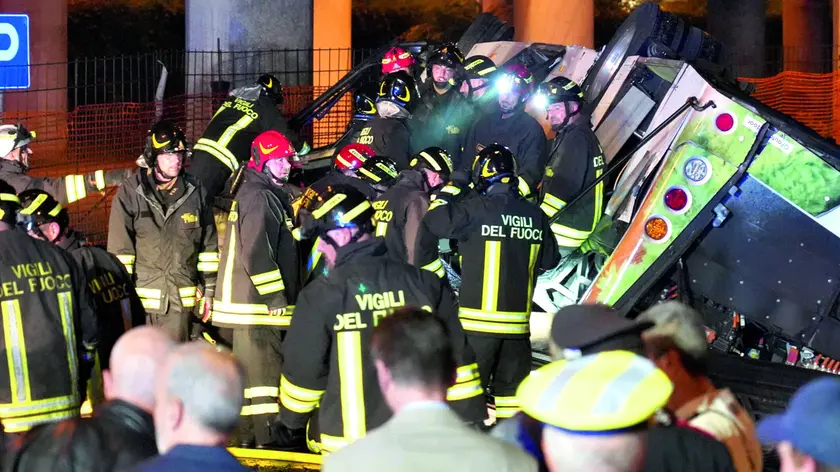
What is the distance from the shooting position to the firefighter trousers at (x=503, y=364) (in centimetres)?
758

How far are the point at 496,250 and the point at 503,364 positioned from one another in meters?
0.69

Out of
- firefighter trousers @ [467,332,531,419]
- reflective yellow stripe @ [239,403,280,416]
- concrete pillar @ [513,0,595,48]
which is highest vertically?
concrete pillar @ [513,0,595,48]

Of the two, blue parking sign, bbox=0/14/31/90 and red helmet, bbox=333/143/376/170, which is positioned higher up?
blue parking sign, bbox=0/14/31/90

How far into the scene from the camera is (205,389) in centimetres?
325

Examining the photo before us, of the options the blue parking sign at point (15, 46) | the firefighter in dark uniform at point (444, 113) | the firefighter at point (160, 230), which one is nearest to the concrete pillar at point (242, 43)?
the blue parking sign at point (15, 46)

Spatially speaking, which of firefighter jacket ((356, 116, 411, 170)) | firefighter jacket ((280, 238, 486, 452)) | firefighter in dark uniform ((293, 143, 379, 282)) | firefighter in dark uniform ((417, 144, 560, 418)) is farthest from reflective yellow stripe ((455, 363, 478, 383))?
firefighter jacket ((356, 116, 411, 170))

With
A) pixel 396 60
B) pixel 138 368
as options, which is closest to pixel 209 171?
pixel 396 60

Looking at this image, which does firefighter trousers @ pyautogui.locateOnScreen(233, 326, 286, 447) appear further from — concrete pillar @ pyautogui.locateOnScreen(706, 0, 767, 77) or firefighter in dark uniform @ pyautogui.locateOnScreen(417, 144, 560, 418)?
concrete pillar @ pyautogui.locateOnScreen(706, 0, 767, 77)

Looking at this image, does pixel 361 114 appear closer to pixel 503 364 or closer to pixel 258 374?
pixel 258 374

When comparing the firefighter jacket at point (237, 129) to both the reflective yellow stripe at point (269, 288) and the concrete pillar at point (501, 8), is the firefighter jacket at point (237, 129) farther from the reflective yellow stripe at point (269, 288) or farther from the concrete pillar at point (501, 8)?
the concrete pillar at point (501, 8)

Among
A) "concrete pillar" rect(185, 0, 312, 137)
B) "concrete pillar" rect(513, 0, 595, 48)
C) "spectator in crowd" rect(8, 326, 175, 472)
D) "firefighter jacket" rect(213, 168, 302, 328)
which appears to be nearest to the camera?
"spectator in crowd" rect(8, 326, 175, 472)

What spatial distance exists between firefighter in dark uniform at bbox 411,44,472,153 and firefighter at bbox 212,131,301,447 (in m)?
2.00

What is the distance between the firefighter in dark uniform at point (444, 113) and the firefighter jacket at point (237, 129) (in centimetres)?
105

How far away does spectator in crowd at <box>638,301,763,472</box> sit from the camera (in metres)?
3.86
